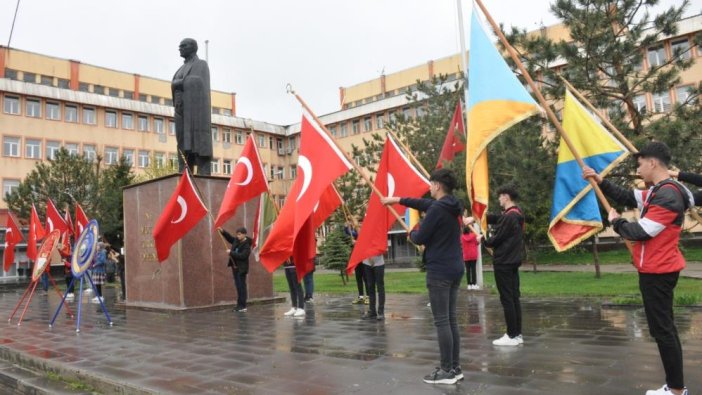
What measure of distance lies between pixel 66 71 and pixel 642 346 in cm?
5663

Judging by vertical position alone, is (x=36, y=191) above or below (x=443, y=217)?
above

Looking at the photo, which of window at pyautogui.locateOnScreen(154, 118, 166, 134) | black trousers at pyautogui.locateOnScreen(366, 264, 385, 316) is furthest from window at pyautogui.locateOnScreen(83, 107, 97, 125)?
black trousers at pyautogui.locateOnScreen(366, 264, 385, 316)

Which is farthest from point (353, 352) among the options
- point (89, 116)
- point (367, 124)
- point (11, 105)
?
point (367, 124)

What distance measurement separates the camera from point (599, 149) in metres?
6.11

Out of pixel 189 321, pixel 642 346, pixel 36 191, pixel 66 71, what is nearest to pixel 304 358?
pixel 642 346

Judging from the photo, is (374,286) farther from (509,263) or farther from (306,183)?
(509,263)

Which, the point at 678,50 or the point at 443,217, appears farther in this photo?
the point at 678,50

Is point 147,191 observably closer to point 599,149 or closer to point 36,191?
point 599,149

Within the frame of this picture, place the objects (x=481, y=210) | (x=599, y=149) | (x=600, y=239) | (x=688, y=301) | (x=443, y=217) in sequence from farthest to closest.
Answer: (x=600, y=239), (x=688, y=301), (x=481, y=210), (x=599, y=149), (x=443, y=217)

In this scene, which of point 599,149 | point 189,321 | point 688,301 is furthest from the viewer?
point 189,321

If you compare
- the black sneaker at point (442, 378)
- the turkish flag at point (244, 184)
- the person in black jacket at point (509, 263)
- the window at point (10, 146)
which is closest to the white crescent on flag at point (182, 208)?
the turkish flag at point (244, 184)

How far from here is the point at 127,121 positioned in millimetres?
53625

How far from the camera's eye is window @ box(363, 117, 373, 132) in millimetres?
58062

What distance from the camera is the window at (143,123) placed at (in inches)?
2151
